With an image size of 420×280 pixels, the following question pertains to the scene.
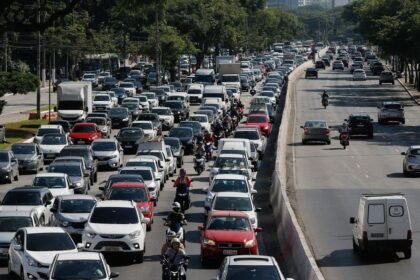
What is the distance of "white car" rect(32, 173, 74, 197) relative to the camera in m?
40.6

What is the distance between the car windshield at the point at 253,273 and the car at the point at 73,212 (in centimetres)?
1176

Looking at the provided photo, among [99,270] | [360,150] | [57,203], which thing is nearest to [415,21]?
[360,150]

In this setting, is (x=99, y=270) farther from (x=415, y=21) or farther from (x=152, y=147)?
(x=415, y=21)

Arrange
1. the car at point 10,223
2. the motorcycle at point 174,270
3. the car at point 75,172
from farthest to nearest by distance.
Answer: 1. the car at point 75,172
2. the car at point 10,223
3. the motorcycle at point 174,270

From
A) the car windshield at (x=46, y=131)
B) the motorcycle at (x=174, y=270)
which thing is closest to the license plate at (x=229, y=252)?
the motorcycle at (x=174, y=270)

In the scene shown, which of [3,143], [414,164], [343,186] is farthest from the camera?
[3,143]

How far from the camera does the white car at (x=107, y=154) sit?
55.1m

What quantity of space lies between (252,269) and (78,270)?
339 cm

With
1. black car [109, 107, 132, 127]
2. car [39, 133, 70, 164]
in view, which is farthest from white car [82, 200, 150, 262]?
black car [109, 107, 132, 127]

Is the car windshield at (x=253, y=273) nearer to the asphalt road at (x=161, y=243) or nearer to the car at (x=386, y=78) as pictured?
the asphalt road at (x=161, y=243)

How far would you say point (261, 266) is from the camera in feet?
72.7

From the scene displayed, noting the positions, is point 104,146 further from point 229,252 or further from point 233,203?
point 229,252

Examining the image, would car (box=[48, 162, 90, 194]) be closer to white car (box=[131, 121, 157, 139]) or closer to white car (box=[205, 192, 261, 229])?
white car (box=[205, 192, 261, 229])

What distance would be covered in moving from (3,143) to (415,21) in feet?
175
